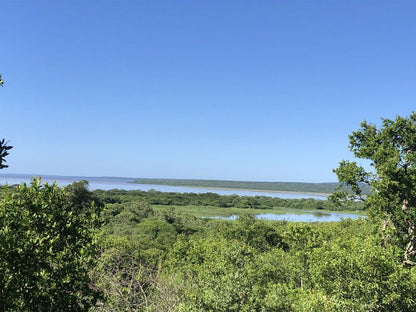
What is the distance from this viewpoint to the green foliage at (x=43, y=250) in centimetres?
738

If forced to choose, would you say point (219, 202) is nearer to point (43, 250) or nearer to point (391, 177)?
point (391, 177)

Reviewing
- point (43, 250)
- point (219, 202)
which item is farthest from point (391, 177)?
point (219, 202)

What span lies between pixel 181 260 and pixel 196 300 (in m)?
23.3

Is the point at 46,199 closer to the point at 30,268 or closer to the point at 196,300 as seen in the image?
the point at 30,268

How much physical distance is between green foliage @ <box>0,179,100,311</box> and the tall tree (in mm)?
16207

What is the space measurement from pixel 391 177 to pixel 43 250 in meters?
18.1

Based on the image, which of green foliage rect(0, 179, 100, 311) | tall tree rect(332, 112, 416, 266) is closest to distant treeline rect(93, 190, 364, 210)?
tall tree rect(332, 112, 416, 266)

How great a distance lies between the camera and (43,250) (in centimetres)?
781

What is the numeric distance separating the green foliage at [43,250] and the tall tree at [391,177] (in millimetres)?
16207

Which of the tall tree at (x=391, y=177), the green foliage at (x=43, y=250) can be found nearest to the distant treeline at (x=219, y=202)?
the tall tree at (x=391, y=177)

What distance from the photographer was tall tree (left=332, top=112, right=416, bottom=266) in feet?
58.3

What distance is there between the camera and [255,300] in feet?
44.6

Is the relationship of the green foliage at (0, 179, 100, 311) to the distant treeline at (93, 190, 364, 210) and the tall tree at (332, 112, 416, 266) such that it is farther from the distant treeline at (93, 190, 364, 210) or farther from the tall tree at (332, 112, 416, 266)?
the distant treeline at (93, 190, 364, 210)

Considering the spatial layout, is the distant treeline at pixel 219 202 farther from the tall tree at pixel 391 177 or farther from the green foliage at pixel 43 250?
the green foliage at pixel 43 250
